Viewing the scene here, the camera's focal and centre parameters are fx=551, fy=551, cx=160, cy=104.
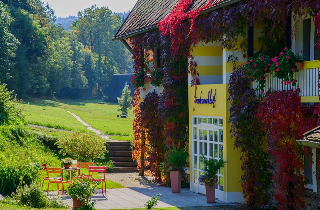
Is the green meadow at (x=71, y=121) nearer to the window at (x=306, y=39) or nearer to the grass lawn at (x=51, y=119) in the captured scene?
the grass lawn at (x=51, y=119)

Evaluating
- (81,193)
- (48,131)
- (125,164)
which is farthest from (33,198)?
(48,131)

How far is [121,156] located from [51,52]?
1747 inches

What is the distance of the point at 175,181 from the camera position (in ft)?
57.2

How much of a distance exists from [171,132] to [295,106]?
23.3 ft

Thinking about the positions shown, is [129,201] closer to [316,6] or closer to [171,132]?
[171,132]

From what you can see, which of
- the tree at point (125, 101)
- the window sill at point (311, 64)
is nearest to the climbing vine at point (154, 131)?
the window sill at point (311, 64)

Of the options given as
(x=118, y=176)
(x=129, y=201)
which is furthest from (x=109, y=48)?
(x=129, y=201)

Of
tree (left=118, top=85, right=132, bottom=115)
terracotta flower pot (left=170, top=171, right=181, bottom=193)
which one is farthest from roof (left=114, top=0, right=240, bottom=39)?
tree (left=118, top=85, right=132, bottom=115)

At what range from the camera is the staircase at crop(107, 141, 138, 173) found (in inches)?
932

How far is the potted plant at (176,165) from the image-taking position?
57.1ft

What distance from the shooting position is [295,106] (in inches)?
475

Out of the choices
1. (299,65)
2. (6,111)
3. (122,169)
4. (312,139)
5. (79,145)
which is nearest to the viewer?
(312,139)

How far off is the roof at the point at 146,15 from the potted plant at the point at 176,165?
14.8 feet

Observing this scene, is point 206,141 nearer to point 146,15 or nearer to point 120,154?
point 146,15
